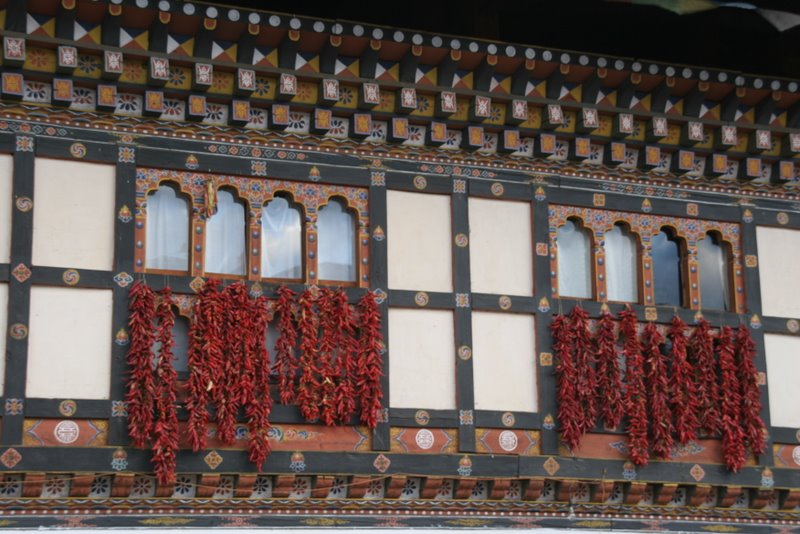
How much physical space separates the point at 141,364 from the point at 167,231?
1366mm

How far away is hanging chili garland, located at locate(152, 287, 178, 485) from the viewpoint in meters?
15.3

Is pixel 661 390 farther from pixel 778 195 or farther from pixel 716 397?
pixel 778 195

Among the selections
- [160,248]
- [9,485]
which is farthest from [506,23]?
[9,485]

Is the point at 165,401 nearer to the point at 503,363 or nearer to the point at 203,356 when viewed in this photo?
the point at 203,356

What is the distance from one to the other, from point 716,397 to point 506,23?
4.77 meters

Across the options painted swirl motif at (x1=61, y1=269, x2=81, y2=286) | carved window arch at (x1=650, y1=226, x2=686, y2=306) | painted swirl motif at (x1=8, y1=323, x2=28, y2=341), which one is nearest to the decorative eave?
carved window arch at (x1=650, y1=226, x2=686, y2=306)

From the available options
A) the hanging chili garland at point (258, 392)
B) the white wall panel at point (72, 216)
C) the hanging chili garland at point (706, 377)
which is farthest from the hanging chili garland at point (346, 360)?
the hanging chili garland at point (706, 377)

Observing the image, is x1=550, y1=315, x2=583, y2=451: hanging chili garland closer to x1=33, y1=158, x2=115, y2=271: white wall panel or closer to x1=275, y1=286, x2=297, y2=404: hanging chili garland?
x1=275, y1=286, x2=297, y2=404: hanging chili garland

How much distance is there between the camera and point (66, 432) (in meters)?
15.2

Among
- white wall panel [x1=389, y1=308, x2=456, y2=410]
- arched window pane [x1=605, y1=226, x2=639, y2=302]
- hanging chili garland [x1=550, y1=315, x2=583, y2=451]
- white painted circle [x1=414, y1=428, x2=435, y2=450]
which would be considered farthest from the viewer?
arched window pane [x1=605, y1=226, x2=639, y2=302]

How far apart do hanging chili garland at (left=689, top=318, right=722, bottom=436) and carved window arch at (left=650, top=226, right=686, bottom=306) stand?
1.35ft

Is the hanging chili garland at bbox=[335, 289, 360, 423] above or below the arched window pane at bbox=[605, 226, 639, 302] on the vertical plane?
below

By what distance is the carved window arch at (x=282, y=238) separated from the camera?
16.5 meters

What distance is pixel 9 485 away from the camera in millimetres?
15031
